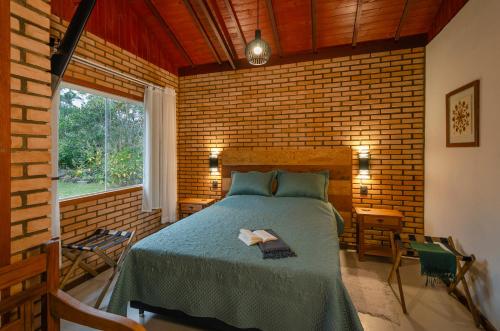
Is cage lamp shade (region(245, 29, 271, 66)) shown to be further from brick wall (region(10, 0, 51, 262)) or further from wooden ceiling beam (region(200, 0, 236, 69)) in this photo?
brick wall (region(10, 0, 51, 262))

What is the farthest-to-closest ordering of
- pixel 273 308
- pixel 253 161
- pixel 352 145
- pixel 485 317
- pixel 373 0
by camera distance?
pixel 253 161 < pixel 352 145 < pixel 373 0 < pixel 485 317 < pixel 273 308

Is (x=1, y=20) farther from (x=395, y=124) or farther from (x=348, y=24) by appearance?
(x=395, y=124)

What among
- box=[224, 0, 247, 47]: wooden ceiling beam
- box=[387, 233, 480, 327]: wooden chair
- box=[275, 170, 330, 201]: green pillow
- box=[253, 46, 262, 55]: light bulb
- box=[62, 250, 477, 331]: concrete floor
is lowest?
box=[62, 250, 477, 331]: concrete floor

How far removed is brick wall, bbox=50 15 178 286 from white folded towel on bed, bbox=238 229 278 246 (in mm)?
1837

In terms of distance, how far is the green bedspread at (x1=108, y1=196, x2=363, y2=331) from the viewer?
1.41 meters

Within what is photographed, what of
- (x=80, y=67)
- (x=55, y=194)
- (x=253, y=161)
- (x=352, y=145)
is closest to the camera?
(x=55, y=194)

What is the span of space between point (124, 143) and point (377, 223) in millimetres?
3422

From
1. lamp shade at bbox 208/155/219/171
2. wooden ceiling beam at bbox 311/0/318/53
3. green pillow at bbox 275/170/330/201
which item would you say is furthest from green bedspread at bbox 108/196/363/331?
wooden ceiling beam at bbox 311/0/318/53

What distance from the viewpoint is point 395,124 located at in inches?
129

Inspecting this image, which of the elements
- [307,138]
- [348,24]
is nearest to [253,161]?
[307,138]

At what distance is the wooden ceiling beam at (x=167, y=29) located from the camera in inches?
123

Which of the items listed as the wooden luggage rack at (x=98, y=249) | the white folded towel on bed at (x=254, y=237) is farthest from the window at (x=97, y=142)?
the white folded towel on bed at (x=254, y=237)

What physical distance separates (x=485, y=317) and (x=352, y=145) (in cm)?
216

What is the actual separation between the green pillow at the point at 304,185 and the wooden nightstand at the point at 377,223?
1.67ft
